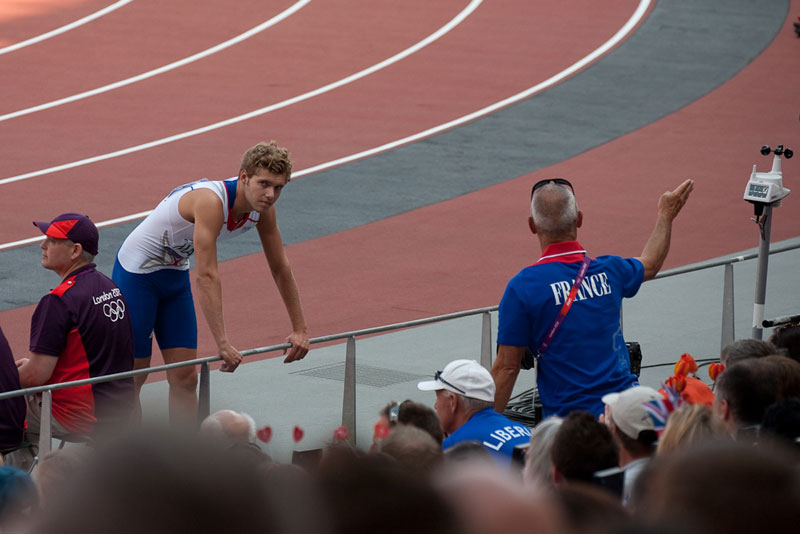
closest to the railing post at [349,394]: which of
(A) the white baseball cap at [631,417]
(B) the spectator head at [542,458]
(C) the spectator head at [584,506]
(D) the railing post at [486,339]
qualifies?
(D) the railing post at [486,339]

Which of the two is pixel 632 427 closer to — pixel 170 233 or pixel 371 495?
pixel 371 495

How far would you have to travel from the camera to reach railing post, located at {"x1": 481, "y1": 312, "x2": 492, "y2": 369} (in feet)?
23.6

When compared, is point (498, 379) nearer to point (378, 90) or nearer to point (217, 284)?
point (217, 284)

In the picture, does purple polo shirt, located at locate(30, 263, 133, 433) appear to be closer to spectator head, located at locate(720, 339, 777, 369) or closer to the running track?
spectator head, located at locate(720, 339, 777, 369)

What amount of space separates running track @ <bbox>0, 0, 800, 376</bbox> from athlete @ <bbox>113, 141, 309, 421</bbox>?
123 inches

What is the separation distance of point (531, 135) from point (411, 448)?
1350 centimetres

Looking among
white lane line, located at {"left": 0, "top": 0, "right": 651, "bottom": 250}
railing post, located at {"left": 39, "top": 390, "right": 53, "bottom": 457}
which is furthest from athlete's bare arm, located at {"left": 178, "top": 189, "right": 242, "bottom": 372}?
white lane line, located at {"left": 0, "top": 0, "right": 651, "bottom": 250}

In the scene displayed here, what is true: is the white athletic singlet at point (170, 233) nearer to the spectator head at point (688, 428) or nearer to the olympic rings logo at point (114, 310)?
the olympic rings logo at point (114, 310)

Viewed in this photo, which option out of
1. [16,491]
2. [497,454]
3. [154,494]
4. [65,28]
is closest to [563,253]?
[497,454]

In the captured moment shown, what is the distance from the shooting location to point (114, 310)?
6223 millimetres

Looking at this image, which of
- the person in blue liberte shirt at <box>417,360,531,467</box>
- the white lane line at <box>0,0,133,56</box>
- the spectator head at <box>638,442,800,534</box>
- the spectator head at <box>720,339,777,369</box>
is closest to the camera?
the spectator head at <box>638,442,800,534</box>

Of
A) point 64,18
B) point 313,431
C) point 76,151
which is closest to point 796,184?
point 76,151

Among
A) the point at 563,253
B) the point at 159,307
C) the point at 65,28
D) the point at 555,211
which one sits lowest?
the point at 159,307

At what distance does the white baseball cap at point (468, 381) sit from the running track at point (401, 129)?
495 cm
